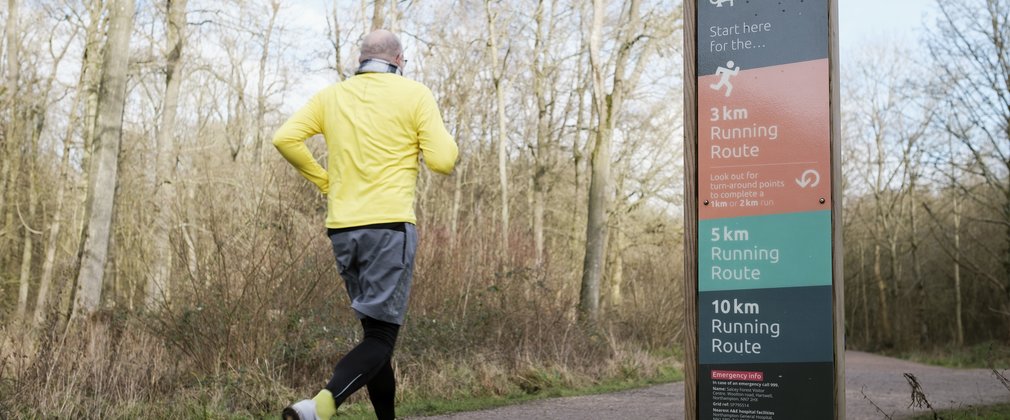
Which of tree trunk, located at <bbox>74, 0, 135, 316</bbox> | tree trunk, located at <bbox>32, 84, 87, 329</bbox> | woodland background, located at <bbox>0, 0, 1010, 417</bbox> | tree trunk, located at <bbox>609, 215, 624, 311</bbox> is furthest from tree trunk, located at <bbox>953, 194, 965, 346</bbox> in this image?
tree trunk, located at <bbox>74, 0, 135, 316</bbox>

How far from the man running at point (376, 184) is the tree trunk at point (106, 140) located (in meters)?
9.00

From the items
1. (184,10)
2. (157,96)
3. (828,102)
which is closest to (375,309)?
(828,102)

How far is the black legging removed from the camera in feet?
12.4

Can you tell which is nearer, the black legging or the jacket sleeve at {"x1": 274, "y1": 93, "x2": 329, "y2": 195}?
the black legging

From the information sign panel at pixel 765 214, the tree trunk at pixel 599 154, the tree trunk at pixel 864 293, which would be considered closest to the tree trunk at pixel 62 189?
the tree trunk at pixel 599 154

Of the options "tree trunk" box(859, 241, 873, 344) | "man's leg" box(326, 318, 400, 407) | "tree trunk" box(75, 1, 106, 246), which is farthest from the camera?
"tree trunk" box(859, 241, 873, 344)

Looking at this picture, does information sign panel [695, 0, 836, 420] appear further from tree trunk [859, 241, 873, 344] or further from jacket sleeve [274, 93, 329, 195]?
tree trunk [859, 241, 873, 344]

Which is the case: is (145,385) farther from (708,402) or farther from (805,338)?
(805,338)

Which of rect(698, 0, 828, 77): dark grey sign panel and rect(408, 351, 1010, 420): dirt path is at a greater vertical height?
rect(698, 0, 828, 77): dark grey sign panel

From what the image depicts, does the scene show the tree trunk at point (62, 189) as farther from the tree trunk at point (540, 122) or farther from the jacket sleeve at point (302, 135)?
the jacket sleeve at point (302, 135)

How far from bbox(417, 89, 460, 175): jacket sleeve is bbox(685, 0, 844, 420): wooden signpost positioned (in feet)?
4.24

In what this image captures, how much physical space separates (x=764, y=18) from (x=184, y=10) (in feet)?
59.7

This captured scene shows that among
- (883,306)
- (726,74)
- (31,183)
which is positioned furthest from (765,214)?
(883,306)

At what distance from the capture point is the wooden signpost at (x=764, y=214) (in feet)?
13.8
